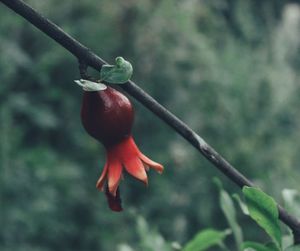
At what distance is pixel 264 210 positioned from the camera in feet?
2.36

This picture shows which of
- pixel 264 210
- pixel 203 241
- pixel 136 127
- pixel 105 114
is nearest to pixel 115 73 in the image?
pixel 105 114

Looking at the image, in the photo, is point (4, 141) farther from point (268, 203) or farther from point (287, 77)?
point (268, 203)

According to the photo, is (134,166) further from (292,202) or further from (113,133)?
(292,202)

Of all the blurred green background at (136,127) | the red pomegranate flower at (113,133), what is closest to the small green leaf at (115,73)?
the red pomegranate flower at (113,133)

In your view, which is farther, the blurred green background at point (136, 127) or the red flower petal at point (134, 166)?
the blurred green background at point (136, 127)

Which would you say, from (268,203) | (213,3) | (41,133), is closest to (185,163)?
(41,133)

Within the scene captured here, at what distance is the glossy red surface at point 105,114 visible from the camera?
71cm

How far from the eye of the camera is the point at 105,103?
71 centimetres

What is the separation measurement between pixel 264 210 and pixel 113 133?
17cm

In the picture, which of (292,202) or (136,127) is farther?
(136,127)

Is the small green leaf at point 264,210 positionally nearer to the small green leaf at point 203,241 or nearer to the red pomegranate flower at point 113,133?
the red pomegranate flower at point 113,133

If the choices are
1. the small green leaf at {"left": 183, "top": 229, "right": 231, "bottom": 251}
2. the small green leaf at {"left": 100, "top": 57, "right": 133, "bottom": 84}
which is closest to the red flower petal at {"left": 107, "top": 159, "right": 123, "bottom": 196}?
the small green leaf at {"left": 100, "top": 57, "right": 133, "bottom": 84}

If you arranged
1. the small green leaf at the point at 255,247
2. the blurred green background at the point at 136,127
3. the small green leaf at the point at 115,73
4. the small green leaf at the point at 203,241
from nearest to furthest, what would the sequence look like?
the small green leaf at the point at 115,73, the small green leaf at the point at 255,247, the small green leaf at the point at 203,241, the blurred green background at the point at 136,127

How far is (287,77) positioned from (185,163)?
118 cm
